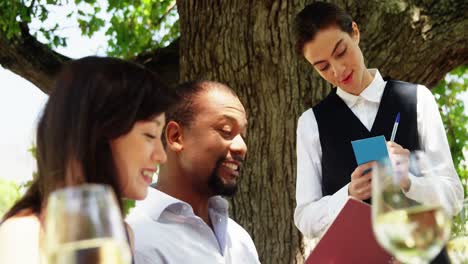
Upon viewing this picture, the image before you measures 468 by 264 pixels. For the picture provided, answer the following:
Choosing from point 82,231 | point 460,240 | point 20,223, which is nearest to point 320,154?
point 20,223

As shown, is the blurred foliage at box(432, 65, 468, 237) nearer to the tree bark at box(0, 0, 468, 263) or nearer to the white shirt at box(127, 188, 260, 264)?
the tree bark at box(0, 0, 468, 263)

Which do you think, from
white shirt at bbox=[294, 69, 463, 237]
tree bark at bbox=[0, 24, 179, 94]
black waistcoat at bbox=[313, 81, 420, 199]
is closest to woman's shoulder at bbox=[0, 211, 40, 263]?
white shirt at bbox=[294, 69, 463, 237]

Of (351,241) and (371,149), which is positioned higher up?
(371,149)

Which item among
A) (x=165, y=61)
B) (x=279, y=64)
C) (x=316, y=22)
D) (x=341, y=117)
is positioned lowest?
(x=341, y=117)

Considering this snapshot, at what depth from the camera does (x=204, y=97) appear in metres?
3.43

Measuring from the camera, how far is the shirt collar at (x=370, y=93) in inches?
142

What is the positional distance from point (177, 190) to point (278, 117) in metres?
2.37

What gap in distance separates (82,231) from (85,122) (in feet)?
2.76

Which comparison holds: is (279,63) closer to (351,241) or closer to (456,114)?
(351,241)

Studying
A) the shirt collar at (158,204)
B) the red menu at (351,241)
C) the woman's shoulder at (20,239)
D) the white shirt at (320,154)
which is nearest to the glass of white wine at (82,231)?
the woman's shoulder at (20,239)

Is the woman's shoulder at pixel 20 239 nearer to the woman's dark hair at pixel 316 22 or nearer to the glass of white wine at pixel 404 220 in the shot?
the glass of white wine at pixel 404 220

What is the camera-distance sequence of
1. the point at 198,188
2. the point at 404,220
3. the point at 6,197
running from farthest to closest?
the point at 6,197 → the point at 198,188 → the point at 404,220

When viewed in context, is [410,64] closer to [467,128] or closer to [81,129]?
[81,129]

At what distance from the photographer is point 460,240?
1.77 m
